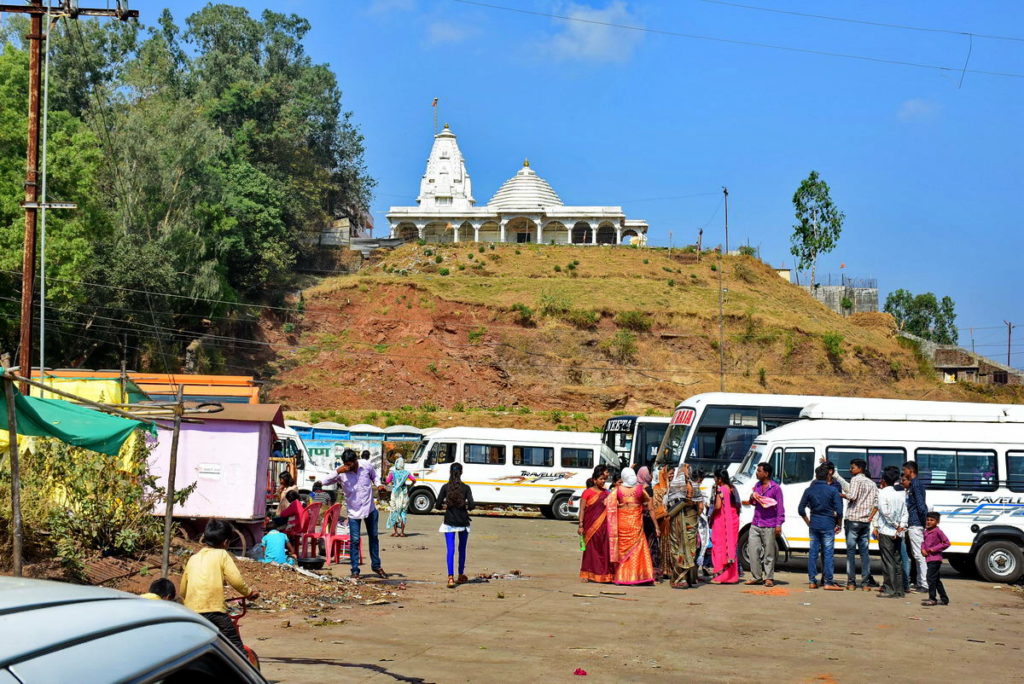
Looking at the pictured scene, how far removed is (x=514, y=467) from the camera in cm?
3012

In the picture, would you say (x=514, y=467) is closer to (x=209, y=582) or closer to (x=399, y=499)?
(x=399, y=499)

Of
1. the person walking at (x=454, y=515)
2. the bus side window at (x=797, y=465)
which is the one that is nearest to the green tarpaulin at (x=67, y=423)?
the person walking at (x=454, y=515)

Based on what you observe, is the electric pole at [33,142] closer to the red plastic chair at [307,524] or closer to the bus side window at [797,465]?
the red plastic chair at [307,524]

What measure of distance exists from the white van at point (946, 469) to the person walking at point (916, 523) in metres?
1.93

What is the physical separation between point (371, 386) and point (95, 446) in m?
49.3

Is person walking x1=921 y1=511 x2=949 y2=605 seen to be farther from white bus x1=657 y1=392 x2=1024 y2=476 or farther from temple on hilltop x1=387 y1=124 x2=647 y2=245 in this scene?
temple on hilltop x1=387 y1=124 x2=647 y2=245

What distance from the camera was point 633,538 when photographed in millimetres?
15219

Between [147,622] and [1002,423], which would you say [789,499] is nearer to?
[1002,423]

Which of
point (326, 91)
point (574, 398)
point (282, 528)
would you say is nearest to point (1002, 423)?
point (282, 528)

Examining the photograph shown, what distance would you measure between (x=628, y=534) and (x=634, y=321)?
52.0 metres

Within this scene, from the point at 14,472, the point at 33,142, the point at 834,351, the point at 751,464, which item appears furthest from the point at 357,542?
the point at 834,351

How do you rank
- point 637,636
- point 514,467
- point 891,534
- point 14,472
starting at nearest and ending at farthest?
1. point 14,472
2. point 637,636
3. point 891,534
4. point 514,467

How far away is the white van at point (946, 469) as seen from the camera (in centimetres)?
1756

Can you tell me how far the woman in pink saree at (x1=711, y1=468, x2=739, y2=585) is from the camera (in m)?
15.8
